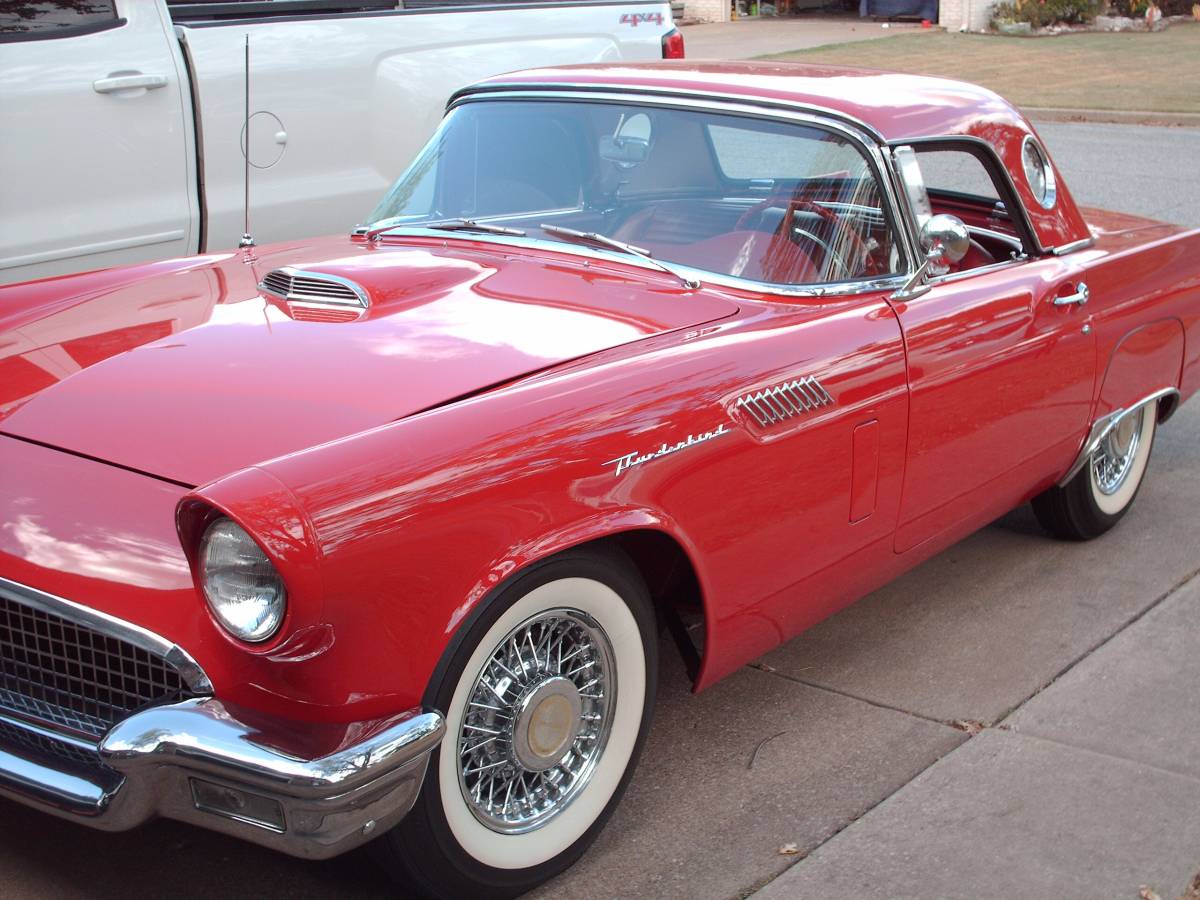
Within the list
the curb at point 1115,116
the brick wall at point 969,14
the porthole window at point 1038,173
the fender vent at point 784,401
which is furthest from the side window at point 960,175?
the brick wall at point 969,14

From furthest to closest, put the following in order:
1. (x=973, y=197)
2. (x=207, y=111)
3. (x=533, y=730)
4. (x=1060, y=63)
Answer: (x=1060, y=63)
(x=207, y=111)
(x=973, y=197)
(x=533, y=730)

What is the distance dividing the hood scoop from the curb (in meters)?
12.2

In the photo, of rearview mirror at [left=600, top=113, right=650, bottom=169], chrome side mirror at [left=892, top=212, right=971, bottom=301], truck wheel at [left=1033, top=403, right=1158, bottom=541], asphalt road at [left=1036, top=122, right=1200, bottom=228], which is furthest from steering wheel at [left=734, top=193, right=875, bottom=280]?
asphalt road at [left=1036, top=122, right=1200, bottom=228]

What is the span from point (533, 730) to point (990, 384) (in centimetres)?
169

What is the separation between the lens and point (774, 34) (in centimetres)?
2170

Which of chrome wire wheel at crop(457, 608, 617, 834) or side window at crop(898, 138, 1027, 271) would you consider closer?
chrome wire wheel at crop(457, 608, 617, 834)

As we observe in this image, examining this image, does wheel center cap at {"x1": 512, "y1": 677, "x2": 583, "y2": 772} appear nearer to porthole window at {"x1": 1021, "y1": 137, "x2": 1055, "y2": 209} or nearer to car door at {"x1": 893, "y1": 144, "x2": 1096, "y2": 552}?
car door at {"x1": 893, "y1": 144, "x2": 1096, "y2": 552}

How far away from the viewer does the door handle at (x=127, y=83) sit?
17.1ft

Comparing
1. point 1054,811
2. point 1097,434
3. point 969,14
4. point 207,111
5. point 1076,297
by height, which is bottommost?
point 1054,811

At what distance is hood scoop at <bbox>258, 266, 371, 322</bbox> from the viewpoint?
3.37 metres

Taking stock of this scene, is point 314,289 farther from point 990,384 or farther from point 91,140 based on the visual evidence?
point 91,140

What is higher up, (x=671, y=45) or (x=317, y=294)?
(x=671, y=45)

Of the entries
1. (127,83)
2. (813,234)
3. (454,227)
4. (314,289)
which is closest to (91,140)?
(127,83)

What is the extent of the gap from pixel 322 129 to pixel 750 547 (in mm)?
3468
